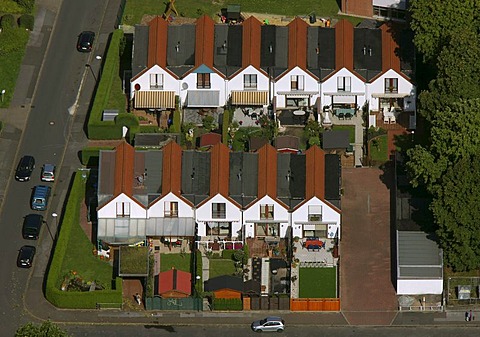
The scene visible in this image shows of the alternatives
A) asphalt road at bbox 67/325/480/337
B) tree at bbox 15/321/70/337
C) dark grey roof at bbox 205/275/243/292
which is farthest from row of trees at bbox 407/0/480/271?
tree at bbox 15/321/70/337

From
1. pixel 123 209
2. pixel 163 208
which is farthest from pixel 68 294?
pixel 163 208

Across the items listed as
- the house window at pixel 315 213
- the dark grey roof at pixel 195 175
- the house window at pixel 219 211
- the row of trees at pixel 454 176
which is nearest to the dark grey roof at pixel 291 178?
the house window at pixel 315 213

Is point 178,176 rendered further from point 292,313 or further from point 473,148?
point 473,148

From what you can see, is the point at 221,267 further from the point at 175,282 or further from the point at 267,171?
the point at 267,171

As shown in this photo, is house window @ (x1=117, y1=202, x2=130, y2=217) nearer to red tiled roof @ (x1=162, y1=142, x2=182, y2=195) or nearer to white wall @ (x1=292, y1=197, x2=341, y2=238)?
red tiled roof @ (x1=162, y1=142, x2=182, y2=195)

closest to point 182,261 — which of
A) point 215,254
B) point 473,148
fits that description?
point 215,254

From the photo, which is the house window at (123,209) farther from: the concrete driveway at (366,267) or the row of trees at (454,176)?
the row of trees at (454,176)
